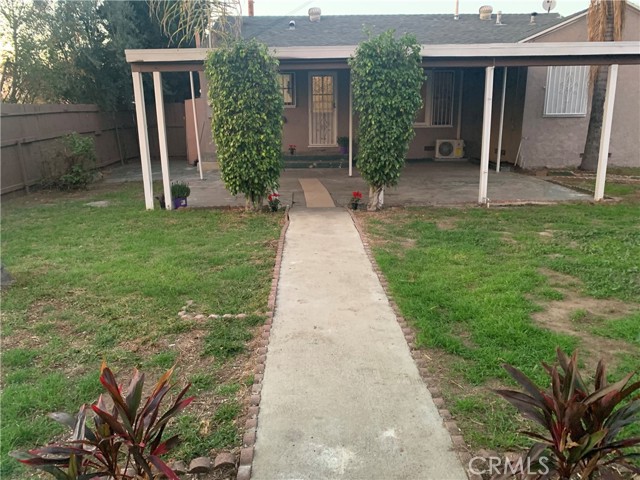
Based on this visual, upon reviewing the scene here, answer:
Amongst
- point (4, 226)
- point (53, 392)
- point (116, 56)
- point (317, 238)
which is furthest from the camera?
point (116, 56)

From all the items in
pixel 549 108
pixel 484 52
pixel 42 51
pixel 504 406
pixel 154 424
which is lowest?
pixel 504 406

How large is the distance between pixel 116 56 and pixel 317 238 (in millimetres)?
12424

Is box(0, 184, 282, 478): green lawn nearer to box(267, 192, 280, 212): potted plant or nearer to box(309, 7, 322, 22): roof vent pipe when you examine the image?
box(267, 192, 280, 212): potted plant

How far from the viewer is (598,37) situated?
1123 cm

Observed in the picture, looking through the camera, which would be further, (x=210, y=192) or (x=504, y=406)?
(x=210, y=192)

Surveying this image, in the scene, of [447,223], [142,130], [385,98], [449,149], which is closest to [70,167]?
[142,130]

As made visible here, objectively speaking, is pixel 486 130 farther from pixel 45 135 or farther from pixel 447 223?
pixel 45 135

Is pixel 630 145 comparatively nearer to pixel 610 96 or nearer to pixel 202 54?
pixel 610 96

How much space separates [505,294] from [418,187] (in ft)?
20.5

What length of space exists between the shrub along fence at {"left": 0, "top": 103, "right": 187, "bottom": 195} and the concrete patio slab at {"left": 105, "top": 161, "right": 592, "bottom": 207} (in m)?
1.67

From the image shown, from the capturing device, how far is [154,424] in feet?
7.25

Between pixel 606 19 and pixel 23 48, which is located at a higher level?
pixel 606 19

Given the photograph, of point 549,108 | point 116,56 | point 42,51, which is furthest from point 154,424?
point 116,56

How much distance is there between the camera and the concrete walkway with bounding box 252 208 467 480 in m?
2.34
